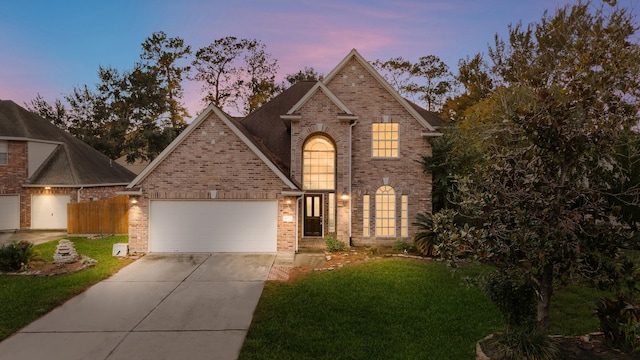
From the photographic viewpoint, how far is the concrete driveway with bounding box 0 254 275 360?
6062 mm

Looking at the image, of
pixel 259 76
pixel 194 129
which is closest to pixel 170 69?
pixel 259 76

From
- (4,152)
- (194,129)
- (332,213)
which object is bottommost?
(332,213)

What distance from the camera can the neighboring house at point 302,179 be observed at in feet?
44.2

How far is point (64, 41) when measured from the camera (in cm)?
2945

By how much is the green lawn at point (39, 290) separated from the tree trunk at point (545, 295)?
9.91 meters

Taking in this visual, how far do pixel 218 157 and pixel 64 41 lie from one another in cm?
2684

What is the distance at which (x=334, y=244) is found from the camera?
565 inches

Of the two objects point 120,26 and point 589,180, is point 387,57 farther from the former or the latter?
point 589,180

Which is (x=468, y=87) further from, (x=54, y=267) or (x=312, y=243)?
(x=54, y=267)

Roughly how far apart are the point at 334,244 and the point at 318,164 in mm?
3805

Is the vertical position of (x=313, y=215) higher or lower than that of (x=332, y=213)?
lower

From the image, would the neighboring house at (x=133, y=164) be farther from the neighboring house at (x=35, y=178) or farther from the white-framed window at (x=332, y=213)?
the white-framed window at (x=332, y=213)

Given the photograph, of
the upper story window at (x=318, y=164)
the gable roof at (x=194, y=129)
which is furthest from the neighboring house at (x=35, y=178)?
the upper story window at (x=318, y=164)

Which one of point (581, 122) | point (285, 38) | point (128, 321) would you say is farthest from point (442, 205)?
point (285, 38)
